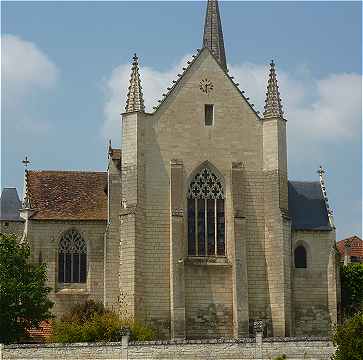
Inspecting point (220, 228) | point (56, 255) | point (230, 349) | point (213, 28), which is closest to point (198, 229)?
point (220, 228)

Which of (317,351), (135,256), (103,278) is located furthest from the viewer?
(103,278)

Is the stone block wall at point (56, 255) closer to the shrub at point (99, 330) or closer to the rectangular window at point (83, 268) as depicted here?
the rectangular window at point (83, 268)

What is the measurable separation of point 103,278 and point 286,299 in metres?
9.62

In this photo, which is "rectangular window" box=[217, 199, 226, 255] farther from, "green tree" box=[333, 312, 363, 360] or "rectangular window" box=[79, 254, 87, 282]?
"green tree" box=[333, 312, 363, 360]

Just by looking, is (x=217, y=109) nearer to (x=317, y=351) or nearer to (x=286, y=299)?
(x=286, y=299)

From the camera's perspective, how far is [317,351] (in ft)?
115

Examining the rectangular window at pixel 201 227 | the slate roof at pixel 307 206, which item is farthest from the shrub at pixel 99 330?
the slate roof at pixel 307 206

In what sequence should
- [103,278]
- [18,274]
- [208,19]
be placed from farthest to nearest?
[208,19], [103,278], [18,274]

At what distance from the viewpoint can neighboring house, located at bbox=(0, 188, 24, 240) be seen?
53.3 metres

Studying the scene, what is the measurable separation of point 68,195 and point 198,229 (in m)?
8.19

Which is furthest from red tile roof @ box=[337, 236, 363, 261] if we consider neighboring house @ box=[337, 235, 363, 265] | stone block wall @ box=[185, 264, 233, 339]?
stone block wall @ box=[185, 264, 233, 339]

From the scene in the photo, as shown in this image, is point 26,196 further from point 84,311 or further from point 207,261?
point 207,261

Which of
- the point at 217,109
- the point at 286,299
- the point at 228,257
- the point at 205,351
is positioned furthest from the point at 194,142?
the point at 205,351

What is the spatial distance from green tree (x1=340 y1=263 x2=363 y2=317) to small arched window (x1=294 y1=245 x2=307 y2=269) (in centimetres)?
320
